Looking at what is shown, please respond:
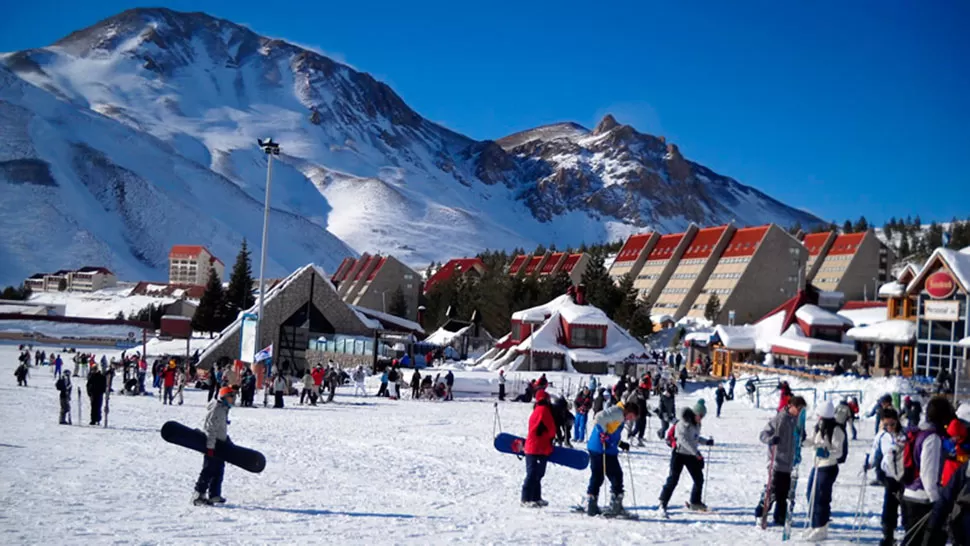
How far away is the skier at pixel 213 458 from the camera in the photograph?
1023 centimetres

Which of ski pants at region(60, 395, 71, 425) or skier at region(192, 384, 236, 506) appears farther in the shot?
ski pants at region(60, 395, 71, 425)

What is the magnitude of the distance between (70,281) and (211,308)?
72.1 m

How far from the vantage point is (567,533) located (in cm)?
935

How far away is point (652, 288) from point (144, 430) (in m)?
70.7

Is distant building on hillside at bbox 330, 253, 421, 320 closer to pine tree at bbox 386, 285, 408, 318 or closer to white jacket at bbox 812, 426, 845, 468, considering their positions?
pine tree at bbox 386, 285, 408, 318

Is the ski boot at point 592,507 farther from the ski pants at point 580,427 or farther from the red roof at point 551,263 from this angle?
the red roof at point 551,263

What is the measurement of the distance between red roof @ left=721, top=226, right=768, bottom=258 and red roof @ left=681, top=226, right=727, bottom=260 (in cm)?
145

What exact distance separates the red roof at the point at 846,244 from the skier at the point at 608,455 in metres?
78.1

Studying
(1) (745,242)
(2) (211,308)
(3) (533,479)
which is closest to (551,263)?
(1) (745,242)

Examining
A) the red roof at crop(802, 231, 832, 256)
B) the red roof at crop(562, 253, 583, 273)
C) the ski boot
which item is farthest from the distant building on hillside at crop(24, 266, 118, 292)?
the ski boot

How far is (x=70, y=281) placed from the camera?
13825 cm

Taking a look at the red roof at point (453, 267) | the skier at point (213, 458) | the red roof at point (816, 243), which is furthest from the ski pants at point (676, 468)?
the red roof at point (453, 267)

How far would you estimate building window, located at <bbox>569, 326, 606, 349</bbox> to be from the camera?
44750 mm

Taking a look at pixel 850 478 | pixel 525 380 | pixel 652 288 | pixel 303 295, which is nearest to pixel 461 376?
pixel 525 380
